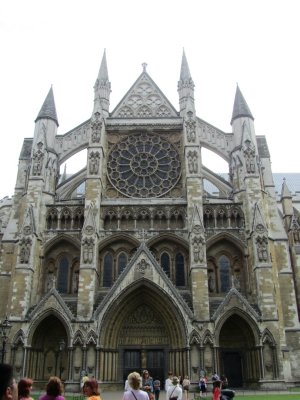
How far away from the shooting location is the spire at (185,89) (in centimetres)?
3242

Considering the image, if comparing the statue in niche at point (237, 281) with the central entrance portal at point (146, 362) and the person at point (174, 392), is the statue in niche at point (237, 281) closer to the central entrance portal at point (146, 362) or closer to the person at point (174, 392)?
the central entrance portal at point (146, 362)

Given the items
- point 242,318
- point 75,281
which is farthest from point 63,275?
point 242,318

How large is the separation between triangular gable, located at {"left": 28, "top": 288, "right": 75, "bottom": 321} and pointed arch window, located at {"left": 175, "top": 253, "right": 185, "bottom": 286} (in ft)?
24.0

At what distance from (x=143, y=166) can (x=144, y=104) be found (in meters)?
6.42

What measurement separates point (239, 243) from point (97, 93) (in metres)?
16.4

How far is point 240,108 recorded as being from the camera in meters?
32.3

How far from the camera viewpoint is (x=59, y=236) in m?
28.0

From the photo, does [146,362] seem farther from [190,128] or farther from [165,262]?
[190,128]

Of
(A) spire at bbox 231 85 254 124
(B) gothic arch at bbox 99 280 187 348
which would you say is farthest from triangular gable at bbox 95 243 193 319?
(A) spire at bbox 231 85 254 124

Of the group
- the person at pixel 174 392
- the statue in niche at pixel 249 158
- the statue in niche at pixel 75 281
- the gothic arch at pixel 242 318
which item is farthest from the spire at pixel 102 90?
the person at pixel 174 392

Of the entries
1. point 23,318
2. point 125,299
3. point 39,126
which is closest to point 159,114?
point 39,126

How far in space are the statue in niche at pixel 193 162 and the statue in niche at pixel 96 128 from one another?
6.78 metres

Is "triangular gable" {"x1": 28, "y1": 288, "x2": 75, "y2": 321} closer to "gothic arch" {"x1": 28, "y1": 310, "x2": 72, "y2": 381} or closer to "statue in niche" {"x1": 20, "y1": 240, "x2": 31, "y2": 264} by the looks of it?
"gothic arch" {"x1": 28, "y1": 310, "x2": 72, "y2": 381}

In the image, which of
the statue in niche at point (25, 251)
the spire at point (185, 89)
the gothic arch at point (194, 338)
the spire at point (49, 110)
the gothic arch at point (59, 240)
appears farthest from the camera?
the spire at point (185, 89)
